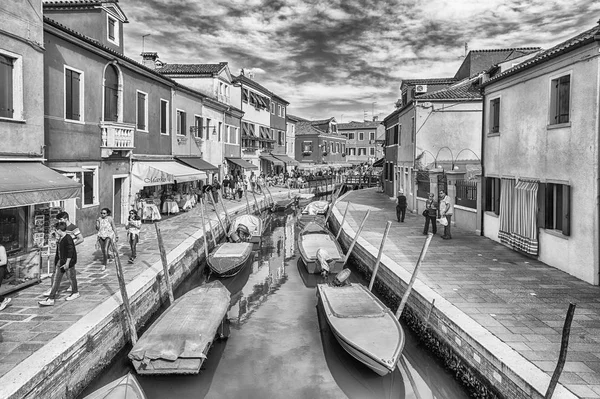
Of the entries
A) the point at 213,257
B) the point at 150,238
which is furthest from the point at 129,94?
the point at 213,257

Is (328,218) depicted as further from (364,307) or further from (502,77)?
(364,307)

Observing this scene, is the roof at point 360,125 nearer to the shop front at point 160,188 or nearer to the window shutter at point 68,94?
the shop front at point 160,188

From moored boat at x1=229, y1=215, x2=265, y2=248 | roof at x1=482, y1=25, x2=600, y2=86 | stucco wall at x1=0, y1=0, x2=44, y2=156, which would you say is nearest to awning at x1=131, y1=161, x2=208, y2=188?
moored boat at x1=229, y1=215, x2=265, y2=248

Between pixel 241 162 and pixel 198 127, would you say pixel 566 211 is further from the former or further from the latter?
pixel 241 162

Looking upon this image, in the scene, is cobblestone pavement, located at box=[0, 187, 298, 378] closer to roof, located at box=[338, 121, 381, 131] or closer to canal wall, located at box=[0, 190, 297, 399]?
canal wall, located at box=[0, 190, 297, 399]

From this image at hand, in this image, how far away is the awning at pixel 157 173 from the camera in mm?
18328

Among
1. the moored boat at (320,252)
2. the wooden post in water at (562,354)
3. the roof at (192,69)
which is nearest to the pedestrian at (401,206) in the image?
the moored boat at (320,252)

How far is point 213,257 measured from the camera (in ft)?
49.4

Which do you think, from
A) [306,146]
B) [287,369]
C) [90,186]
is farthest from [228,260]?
[306,146]

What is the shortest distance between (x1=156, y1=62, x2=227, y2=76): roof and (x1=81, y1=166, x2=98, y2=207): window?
15.8 metres

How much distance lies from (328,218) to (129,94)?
485 inches

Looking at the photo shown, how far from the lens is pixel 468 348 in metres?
7.32

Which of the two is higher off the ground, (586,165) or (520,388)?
(586,165)

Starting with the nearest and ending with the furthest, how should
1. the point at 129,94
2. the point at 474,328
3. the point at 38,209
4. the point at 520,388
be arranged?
the point at 520,388
the point at 474,328
the point at 38,209
the point at 129,94
